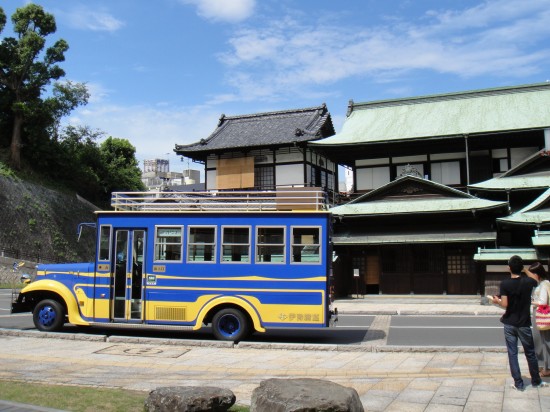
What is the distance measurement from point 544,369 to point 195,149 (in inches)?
1196

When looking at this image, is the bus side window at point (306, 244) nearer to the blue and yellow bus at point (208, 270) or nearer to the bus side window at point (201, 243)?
the blue and yellow bus at point (208, 270)

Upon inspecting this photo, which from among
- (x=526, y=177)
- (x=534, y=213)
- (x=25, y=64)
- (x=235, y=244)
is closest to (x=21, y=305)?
(x=235, y=244)

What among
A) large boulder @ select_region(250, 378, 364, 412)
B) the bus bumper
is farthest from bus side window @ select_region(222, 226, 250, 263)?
large boulder @ select_region(250, 378, 364, 412)

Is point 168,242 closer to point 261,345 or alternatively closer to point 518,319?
point 261,345

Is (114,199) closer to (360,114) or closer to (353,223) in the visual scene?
(353,223)

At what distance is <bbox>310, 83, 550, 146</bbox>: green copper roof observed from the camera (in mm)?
28250

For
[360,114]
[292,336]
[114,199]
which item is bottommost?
[292,336]

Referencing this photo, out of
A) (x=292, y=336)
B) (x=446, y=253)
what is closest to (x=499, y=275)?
(x=446, y=253)

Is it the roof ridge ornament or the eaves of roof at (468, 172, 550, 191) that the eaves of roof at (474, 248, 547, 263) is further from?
the roof ridge ornament

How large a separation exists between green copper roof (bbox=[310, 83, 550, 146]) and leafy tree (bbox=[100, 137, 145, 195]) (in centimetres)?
2848

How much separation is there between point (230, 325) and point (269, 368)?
314 centimetres

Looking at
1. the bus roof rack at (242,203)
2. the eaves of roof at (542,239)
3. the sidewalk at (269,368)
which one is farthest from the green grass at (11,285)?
the eaves of roof at (542,239)

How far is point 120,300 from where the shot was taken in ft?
40.1

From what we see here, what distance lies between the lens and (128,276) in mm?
12195
